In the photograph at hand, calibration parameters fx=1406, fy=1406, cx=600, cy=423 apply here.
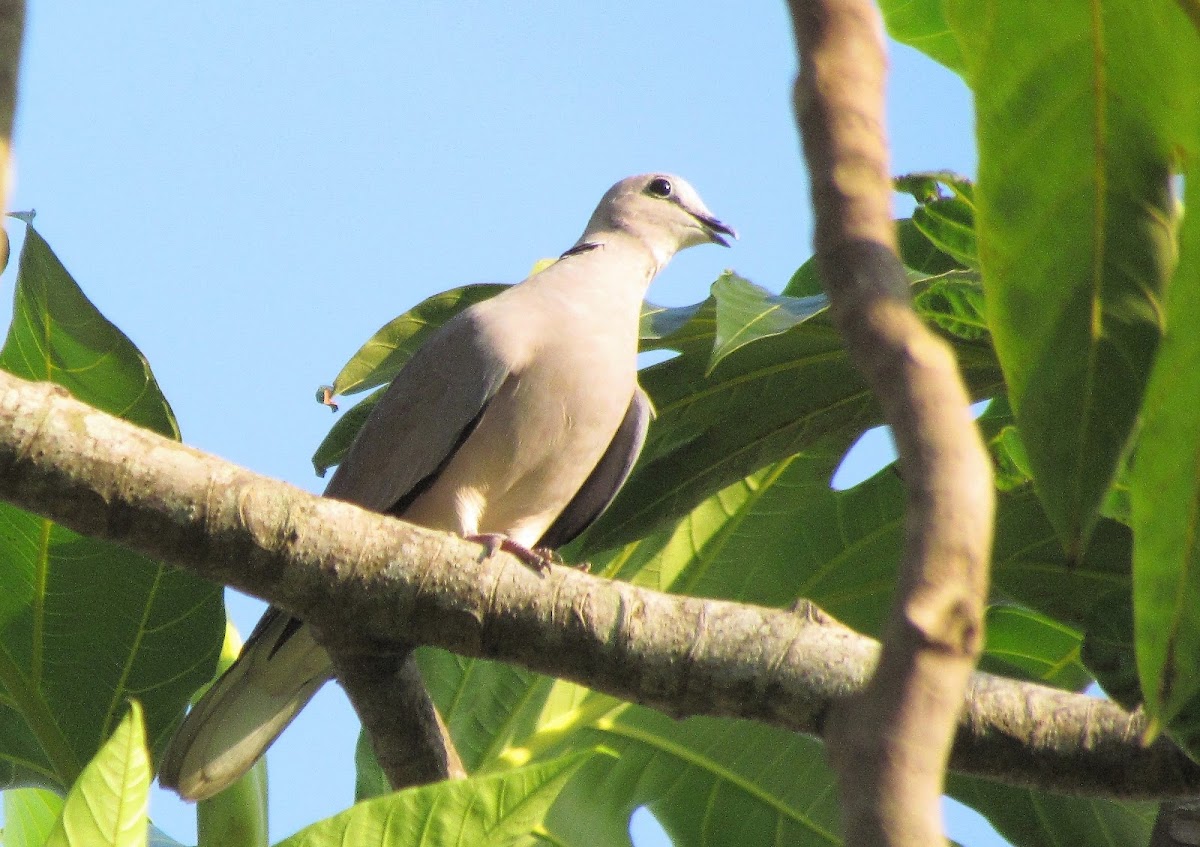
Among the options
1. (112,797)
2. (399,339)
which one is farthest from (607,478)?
(112,797)

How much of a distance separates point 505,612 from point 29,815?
4.16ft

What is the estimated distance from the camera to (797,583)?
9.14 ft

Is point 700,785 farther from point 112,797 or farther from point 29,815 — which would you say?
point 112,797

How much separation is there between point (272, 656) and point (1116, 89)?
213 centimetres

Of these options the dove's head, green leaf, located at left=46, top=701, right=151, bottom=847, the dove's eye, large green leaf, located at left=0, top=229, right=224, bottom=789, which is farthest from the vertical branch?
the dove's eye

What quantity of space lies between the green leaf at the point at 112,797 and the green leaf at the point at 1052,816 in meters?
1.60

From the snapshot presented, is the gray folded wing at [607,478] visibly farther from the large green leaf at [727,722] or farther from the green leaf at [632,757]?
the green leaf at [632,757]

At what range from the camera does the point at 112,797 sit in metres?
1.46

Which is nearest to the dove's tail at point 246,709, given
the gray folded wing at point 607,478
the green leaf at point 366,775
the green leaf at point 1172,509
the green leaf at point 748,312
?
the green leaf at point 366,775

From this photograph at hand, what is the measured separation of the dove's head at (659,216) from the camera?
145 inches

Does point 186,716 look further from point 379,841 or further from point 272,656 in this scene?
point 379,841

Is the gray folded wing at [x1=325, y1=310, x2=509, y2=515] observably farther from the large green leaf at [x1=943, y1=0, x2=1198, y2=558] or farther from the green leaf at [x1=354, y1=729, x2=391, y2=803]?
the large green leaf at [x1=943, y1=0, x2=1198, y2=558]

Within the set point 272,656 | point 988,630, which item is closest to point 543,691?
point 272,656

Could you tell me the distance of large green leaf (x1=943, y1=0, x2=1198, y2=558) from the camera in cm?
81
